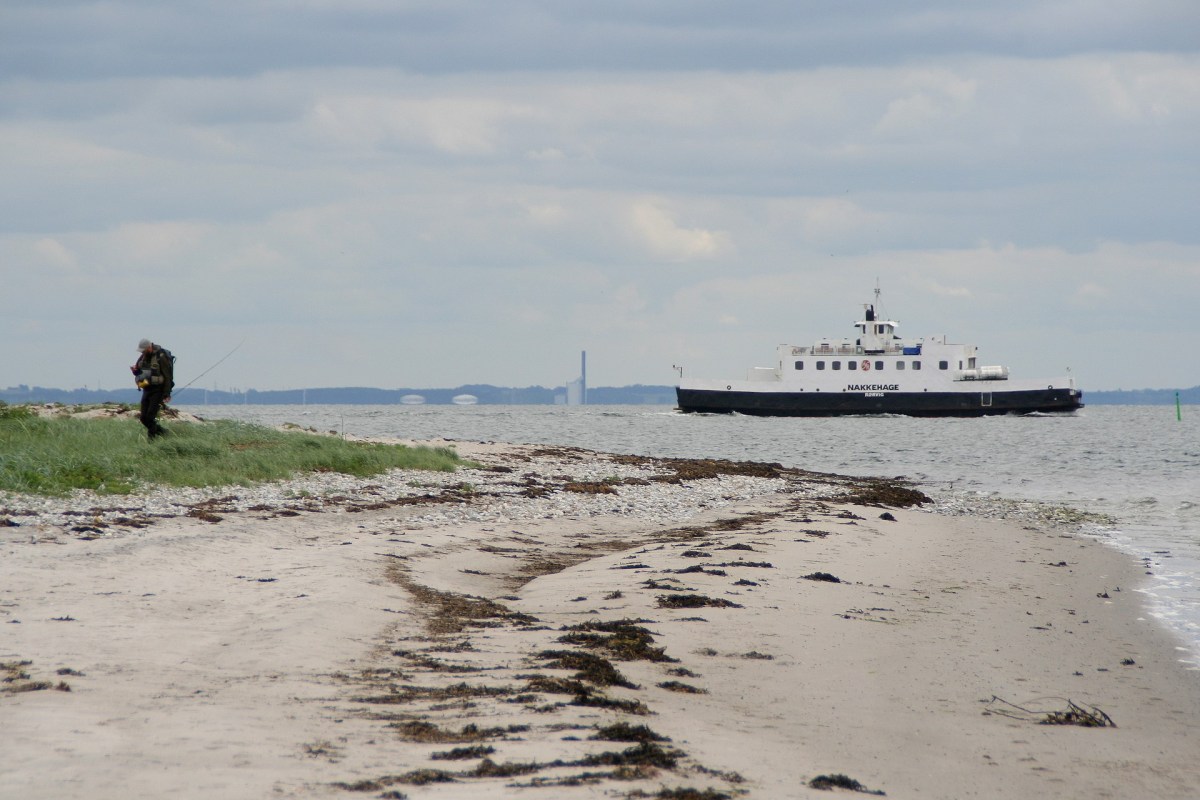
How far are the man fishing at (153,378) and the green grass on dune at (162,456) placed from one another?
419 mm

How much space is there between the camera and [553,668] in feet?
21.5

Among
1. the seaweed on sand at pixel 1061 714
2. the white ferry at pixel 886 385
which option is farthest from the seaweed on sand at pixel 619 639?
the white ferry at pixel 886 385

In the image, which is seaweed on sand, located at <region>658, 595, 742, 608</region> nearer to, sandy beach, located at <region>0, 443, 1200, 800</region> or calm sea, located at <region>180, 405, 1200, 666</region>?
sandy beach, located at <region>0, 443, 1200, 800</region>

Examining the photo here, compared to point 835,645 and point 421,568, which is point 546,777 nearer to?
point 835,645

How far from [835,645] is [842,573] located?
3.68 meters

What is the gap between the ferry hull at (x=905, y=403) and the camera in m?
71.4

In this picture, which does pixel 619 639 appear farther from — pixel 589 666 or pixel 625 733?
pixel 625 733

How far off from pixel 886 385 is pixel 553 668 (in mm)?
67542

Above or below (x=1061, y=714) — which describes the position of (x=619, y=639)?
above

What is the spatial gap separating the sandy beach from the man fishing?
16.6 feet

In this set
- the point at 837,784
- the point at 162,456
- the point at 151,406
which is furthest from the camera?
the point at 151,406

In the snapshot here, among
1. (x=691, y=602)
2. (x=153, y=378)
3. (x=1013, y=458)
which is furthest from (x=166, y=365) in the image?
(x=1013, y=458)

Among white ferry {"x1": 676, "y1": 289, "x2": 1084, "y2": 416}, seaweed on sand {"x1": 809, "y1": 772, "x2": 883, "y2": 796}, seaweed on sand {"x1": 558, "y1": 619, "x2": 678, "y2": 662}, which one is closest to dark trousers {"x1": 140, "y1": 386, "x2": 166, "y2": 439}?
seaweed on sand {"x1": 558, "y1": 619, "x2": 678, "y2": 662}

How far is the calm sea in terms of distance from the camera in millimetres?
16047
